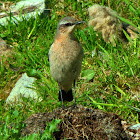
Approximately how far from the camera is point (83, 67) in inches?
232

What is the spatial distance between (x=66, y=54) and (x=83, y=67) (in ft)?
4.46

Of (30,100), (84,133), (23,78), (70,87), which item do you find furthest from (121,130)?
(23,78)

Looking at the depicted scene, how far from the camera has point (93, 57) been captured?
597cm

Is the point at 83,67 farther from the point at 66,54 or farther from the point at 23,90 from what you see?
the point at 66,54

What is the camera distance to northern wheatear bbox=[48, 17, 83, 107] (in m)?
4.60

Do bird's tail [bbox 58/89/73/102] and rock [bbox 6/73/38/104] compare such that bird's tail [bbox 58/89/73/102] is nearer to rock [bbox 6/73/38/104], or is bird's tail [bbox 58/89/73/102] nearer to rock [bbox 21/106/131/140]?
rock [bbox 6/73/38/104]

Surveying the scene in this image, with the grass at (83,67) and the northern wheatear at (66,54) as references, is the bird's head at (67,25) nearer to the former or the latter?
the northern wheatear at (66,54)

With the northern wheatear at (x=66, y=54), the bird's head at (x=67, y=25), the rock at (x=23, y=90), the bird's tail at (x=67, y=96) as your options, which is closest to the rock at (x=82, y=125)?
the northern wheatear at (x=66, y=54)

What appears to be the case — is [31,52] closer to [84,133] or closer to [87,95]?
[87,95]

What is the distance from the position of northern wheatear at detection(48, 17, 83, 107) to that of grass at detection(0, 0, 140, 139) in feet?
1.99

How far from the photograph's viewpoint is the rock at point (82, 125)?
398 centimetres

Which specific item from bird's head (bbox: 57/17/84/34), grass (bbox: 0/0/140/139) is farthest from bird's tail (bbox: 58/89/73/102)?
bird's head (bbox: 57/17/84/34)

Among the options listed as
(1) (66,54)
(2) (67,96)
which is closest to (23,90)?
(2) (67,96)

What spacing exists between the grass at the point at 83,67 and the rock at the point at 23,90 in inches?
5.5
